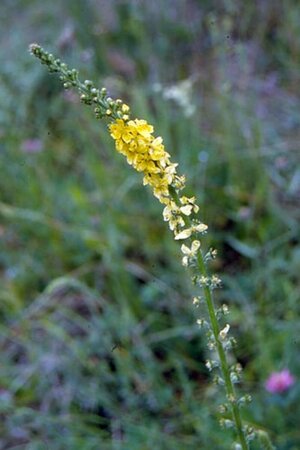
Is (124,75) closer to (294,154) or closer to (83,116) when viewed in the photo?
(83,116)

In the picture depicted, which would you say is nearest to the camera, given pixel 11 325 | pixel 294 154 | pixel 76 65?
pixel 11 325

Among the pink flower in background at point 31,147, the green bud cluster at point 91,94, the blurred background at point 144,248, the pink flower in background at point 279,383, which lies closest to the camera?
the green bud cluster at point 91,94

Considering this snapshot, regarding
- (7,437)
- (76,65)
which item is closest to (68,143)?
(76,65)

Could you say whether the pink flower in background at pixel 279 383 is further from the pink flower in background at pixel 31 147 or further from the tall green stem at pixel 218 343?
the pink flower in background at pixel 31 147

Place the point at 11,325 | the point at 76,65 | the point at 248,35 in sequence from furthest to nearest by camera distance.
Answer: the point at 248,35
the point at 76,65
the point at 11,325

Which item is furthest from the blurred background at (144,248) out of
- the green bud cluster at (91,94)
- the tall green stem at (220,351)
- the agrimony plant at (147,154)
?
the green bud cluster at (91,94)

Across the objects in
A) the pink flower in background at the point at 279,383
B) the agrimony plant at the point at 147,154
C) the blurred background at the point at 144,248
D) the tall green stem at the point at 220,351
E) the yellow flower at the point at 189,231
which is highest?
the blurred background at the point at 144,248

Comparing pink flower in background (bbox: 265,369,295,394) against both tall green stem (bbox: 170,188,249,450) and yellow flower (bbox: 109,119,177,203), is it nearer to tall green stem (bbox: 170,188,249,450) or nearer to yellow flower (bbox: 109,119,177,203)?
tall green stem (bbox: 170,188,249,450)
